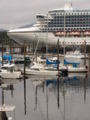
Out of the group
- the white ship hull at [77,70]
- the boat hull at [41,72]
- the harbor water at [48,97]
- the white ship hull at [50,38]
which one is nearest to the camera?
the harbor water at [48,97]

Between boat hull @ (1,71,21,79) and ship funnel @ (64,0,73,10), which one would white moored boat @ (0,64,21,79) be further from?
ship funnel @ (64,0,73,10)

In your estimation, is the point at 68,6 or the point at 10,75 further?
the point at 68,6

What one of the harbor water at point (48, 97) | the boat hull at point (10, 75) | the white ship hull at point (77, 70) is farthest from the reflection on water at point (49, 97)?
the white ship hull at point (77, 70)

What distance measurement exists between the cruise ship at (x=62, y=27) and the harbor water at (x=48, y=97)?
52784mm

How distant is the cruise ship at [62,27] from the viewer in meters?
96.7

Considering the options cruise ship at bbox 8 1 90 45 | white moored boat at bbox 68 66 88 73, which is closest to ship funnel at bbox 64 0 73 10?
cruise ship at bbox 8 1 90 45

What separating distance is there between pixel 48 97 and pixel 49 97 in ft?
0.28

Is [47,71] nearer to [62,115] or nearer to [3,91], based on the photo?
[3,91]

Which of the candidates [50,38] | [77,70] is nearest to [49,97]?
[77,70]

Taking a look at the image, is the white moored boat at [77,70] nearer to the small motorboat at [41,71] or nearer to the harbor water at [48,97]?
the small motorboat at [41,71]

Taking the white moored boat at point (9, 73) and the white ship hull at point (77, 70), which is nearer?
the white moored boat at point (9, 73)

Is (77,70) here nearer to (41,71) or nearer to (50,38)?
(41,71)

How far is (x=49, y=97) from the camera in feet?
101

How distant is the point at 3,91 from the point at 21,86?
3557 mm
